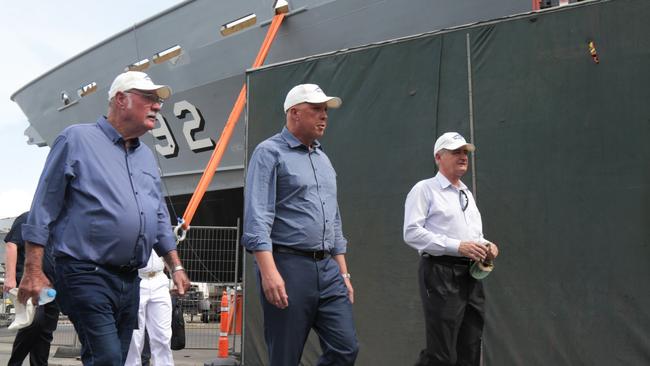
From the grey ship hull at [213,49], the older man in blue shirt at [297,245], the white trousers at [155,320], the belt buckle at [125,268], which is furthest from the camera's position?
the grey ship hull at [213,49]

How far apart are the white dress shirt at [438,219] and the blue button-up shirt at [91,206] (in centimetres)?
172

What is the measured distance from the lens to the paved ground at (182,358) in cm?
867

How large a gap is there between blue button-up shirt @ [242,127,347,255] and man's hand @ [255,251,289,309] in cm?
8

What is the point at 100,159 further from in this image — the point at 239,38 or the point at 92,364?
the point at 239,38

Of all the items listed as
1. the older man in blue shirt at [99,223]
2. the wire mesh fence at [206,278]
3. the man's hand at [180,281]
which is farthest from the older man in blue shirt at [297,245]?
the wire mesh fence at [206,278]

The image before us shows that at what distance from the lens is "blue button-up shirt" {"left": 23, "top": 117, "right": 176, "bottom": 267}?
325 cm

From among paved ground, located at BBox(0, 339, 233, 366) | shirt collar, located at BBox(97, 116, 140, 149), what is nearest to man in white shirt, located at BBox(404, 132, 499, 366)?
shirt collar, located at BBox(97, 116, 140, 149)

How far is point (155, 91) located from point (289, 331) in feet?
4.53

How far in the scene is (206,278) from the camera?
11.6m

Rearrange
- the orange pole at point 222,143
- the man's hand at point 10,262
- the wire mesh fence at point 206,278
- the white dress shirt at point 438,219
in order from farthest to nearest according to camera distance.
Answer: the wire mesh fence at point 206,278
the orange pole at point 222,143
the man's hand at point 10,262
the white dress shirt at point 438,219

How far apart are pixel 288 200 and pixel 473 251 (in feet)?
3.96

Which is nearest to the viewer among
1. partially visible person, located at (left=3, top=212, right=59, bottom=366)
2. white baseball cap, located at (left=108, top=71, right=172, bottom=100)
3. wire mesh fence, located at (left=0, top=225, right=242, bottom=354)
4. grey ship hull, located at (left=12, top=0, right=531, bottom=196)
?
white baseball cap, located at (left=108, top=71, right=172, bottom=100)

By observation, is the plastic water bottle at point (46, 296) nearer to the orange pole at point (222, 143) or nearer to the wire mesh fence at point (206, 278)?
the orange pole at point (222, 143)

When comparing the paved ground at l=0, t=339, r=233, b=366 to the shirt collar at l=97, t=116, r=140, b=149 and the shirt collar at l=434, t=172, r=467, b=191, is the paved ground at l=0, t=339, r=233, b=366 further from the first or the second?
the shirt collar at l=97, t=116, r=140, b=149
